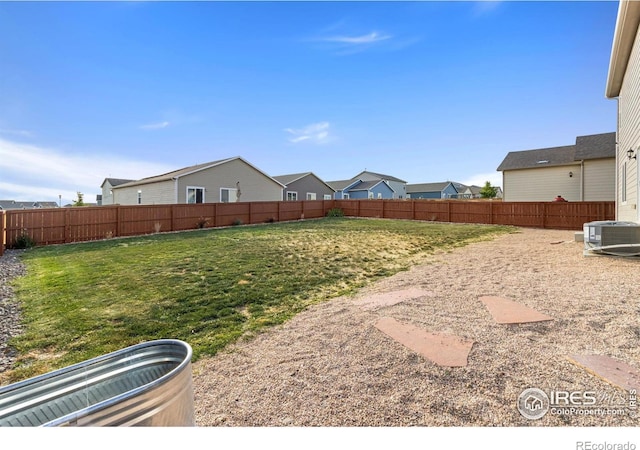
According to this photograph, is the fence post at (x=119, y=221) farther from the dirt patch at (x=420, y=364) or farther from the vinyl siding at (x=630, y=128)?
the vinyl siding at (x=630, y=128)

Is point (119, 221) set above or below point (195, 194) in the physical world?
below

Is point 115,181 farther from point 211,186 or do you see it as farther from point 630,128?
point 630,128

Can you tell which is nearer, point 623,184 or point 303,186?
point 623,184

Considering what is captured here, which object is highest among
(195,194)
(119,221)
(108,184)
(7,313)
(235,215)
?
(108,184)

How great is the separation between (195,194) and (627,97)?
1823cm

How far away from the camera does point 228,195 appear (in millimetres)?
19469

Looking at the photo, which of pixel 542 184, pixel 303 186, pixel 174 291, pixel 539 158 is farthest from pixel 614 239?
pixel 303 186

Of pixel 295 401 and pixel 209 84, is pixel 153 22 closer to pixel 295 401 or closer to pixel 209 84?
pixel 295 401

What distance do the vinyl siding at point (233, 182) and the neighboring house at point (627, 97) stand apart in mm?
17513

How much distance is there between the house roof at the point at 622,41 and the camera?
225 inches

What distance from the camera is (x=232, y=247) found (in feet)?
27.4

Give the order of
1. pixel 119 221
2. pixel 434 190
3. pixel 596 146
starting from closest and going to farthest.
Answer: pixel 119 221
pixel 596 146
pixel 434 190

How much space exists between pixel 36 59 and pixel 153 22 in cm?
359

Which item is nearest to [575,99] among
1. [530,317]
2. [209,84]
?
[530,317]
